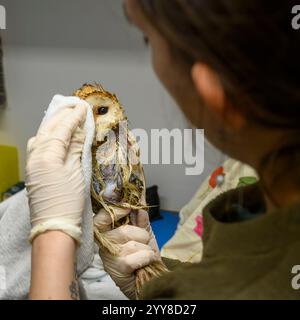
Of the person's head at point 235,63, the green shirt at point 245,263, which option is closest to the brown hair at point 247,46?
the person's head at point 235,63

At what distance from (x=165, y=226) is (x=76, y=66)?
748 millimetres

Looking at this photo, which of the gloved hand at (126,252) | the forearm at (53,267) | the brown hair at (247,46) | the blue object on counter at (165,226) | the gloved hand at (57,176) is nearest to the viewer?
the brown hair at (247,46)

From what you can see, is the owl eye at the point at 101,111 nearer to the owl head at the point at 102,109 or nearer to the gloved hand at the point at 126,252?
the owl head at the point at 102,109

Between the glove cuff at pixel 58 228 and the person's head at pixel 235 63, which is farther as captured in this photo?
the glove cuff at pixel 58 228

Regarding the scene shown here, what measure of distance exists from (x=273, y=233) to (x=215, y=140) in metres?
0.11

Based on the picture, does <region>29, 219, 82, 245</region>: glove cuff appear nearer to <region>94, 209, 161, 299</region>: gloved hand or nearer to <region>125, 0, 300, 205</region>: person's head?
<region>94, 209, 161, 299</region>: gloved hand

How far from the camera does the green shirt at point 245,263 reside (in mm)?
419

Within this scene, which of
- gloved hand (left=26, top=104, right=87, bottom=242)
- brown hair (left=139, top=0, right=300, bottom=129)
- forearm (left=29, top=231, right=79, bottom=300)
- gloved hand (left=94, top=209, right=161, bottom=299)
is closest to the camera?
brown hair (left=139, top=0, right=300, bottom=129)

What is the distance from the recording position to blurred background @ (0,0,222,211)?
66.8 inches

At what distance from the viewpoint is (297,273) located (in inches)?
17.6

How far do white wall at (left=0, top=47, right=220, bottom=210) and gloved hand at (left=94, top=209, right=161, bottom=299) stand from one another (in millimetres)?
758

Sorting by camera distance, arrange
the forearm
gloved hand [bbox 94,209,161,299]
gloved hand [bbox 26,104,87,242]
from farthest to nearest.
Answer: gloved hand [bbox 94,209,161,299]
gloved hand [bbox 26,104,87,242]
the forearm

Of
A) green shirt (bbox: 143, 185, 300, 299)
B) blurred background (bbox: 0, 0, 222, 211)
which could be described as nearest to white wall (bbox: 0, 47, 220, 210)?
blurred background (bbox: 0, 0, 222, 211)

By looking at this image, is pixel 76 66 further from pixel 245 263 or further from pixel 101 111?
pixel 245 263
